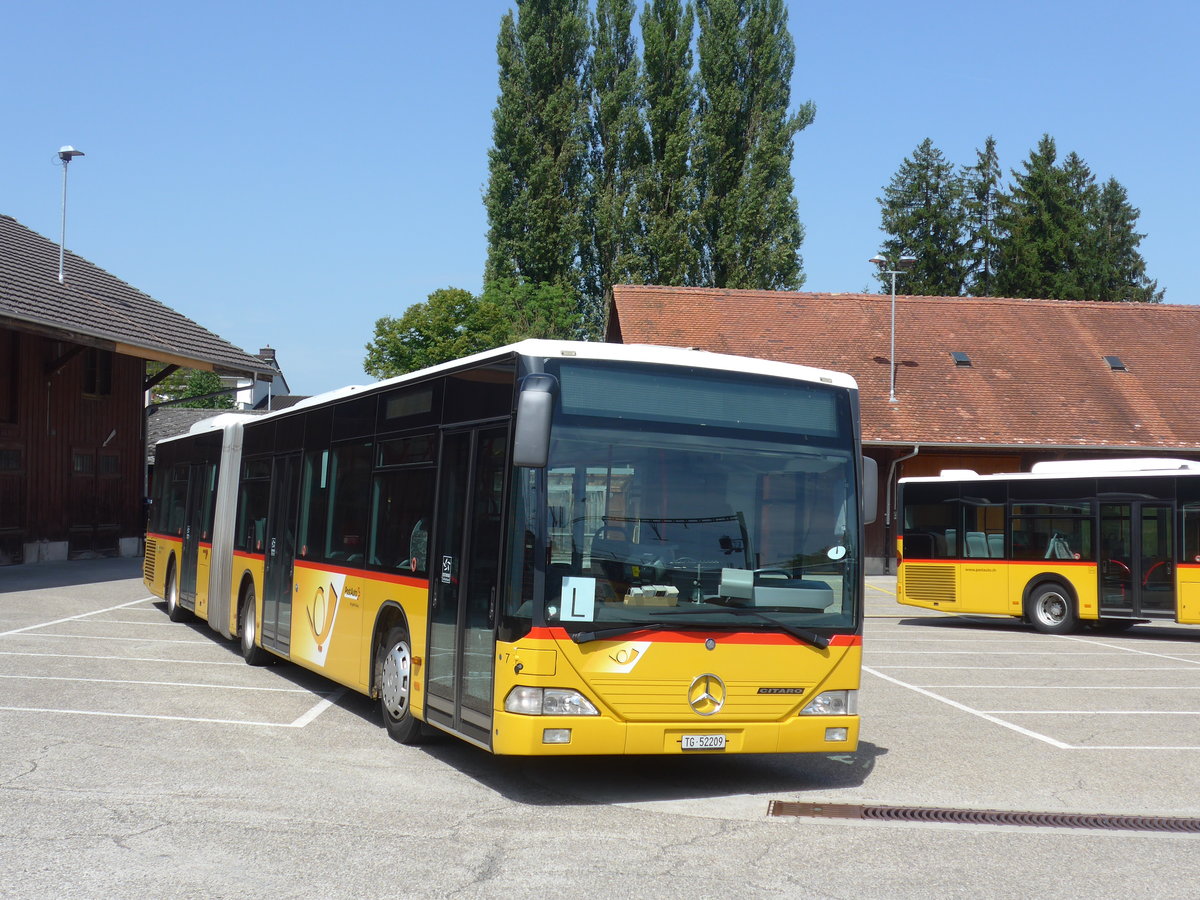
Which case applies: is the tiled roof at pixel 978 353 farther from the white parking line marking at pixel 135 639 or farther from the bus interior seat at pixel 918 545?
the white parking line marking at pixel 135 639

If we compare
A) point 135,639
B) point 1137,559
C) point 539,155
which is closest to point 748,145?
point 539,155

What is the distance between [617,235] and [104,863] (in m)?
45.7

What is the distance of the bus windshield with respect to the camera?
7.97m

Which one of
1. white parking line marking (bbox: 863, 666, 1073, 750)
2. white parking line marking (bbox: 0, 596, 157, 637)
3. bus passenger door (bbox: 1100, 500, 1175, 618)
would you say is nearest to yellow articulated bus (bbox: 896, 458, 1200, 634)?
bus passenger door (bbox: 1100, 500, 1175, 618)

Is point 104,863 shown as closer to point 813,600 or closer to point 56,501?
point 813,600

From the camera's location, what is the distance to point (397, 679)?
9930 millimetres

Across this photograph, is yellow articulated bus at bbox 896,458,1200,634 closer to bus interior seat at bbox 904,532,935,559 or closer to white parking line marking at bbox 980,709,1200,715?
bus interior seat at bbox 904,532,935,559

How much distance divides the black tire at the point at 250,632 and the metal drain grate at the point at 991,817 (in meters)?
7.67

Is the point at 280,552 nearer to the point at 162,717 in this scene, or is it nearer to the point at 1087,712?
the point at 162,717

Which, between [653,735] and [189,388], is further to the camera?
[189,388]

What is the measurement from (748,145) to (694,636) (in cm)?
4569

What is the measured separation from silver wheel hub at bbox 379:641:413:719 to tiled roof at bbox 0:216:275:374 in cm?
1709

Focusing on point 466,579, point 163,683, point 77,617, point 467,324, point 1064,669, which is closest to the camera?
point 466,579

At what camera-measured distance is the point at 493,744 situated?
8.03m
